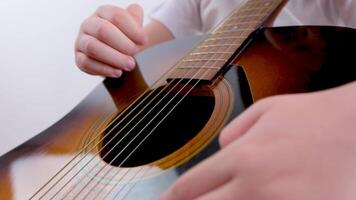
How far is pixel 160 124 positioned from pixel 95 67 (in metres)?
0.20

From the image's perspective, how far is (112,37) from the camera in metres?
0.56

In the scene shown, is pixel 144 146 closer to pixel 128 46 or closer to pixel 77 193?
pixel 77 193

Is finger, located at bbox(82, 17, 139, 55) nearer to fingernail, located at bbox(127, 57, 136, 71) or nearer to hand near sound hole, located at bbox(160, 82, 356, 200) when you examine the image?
fingernail, located at bbox(127, 57, 136, 71)

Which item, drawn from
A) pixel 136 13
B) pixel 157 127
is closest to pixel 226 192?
pixel 157 127

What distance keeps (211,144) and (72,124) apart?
0.75ft

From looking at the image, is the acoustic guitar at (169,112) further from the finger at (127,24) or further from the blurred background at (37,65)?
the blurred background at (37,65)

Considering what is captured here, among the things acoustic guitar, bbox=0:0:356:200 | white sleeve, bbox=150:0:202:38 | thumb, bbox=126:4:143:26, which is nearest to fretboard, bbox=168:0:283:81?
acoustic guitar, bbox=0:0:356:200

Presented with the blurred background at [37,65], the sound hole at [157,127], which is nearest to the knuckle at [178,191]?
the sound hole at [157,127]

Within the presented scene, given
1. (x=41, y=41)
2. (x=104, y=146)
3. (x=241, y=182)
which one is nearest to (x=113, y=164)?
(x=104, y=146)

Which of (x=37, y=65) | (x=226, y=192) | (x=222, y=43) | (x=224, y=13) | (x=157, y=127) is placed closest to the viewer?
(x=226, y=192)

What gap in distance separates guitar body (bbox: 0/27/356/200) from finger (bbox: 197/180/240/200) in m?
0.12

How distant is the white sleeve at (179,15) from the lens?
0.82 m

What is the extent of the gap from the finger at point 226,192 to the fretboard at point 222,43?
10.0 inches

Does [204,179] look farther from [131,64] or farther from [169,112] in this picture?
[131,64]
